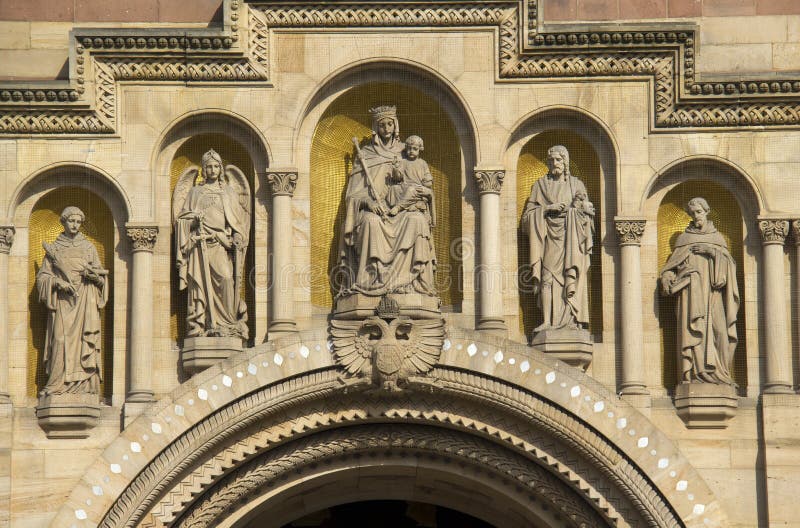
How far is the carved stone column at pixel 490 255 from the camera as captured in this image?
25797 millimetres

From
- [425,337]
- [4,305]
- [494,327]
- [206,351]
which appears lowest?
[206,351]

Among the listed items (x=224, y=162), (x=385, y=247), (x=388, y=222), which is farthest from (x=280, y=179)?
(x=385, y=247)

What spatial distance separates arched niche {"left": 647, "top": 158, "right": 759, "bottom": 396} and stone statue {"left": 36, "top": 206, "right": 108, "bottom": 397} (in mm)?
6321

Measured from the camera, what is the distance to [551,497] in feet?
84.5

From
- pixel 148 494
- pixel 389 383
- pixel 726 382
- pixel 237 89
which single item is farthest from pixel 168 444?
pixel 726 382

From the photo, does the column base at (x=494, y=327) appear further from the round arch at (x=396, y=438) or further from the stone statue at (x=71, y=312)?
the stone statue at (x=71, y=312)

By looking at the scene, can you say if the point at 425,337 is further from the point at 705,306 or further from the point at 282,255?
the point at 705,306

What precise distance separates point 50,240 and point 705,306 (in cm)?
747

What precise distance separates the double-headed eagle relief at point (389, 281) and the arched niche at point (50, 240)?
250cm

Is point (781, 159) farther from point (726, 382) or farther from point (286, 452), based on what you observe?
point (286, 452)

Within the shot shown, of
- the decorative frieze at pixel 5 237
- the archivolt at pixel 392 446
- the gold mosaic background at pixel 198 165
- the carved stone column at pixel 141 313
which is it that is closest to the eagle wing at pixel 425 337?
the archivolt at pixel 392 446

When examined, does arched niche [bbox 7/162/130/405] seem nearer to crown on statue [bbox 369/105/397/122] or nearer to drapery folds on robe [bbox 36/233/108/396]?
drapery folds on robe [bbox 36/233/108/396]

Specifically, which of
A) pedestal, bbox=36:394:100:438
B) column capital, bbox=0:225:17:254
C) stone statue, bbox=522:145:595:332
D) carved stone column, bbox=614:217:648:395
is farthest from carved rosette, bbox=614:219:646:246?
column capital, bbox=0:225:17:254

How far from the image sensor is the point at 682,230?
86.2 ft
